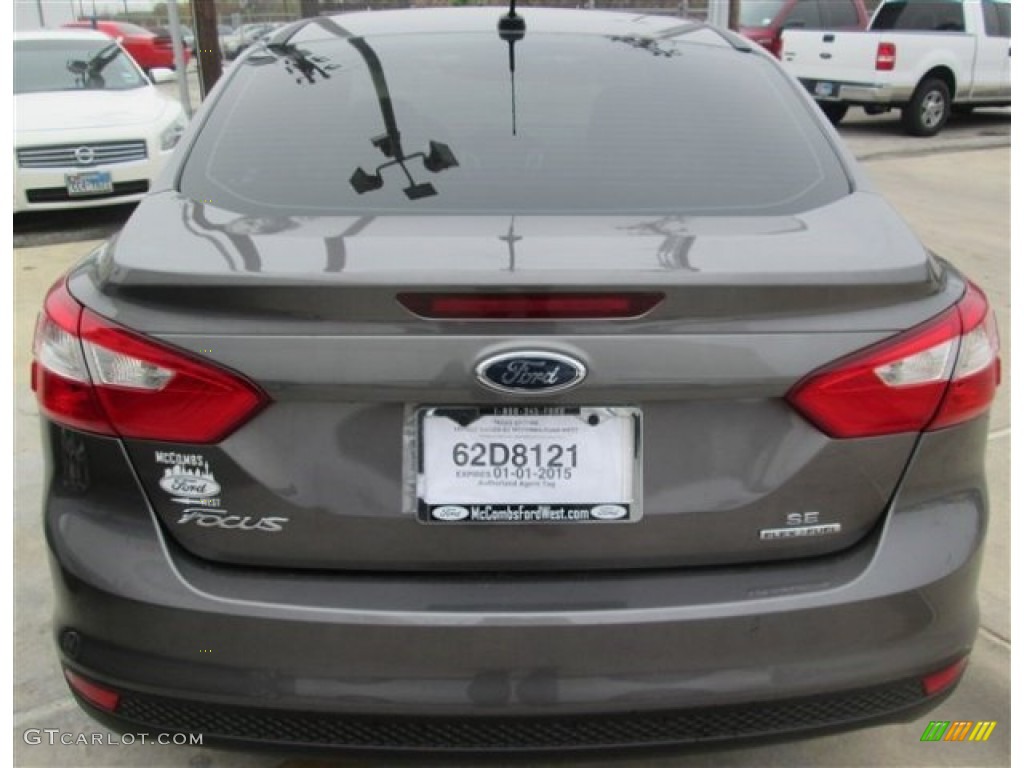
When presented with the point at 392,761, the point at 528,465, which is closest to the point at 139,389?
the point at 528,465

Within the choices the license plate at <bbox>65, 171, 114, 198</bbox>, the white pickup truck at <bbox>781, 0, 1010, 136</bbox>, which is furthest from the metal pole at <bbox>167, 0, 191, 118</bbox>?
the white pickup truck at <bbox>781, 0, 1010, 136</bbox>

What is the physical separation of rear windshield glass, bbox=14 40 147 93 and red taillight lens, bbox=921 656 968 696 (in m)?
8.46

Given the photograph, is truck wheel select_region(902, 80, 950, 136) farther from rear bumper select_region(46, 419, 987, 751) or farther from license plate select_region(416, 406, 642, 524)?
license plate select_region(416, 406, 642, 524)

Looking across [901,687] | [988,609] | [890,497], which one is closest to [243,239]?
[890,497]

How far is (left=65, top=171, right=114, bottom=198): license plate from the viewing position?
7676 mm

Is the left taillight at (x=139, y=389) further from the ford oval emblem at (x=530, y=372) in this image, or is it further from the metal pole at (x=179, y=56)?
the metal pole at (x=179, y=56)

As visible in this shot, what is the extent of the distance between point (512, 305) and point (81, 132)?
713cm

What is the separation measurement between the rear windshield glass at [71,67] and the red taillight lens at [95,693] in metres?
7.69

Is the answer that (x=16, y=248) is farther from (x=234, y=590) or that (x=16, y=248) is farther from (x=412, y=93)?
(x=234, y=590)

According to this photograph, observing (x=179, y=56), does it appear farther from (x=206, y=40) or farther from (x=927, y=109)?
(x=927, y=109)

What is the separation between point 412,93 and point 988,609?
216cm

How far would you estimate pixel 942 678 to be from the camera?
6.18 feet

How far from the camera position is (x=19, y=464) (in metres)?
Result: 3.82

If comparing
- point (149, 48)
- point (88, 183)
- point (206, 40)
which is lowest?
point (88, 183)
